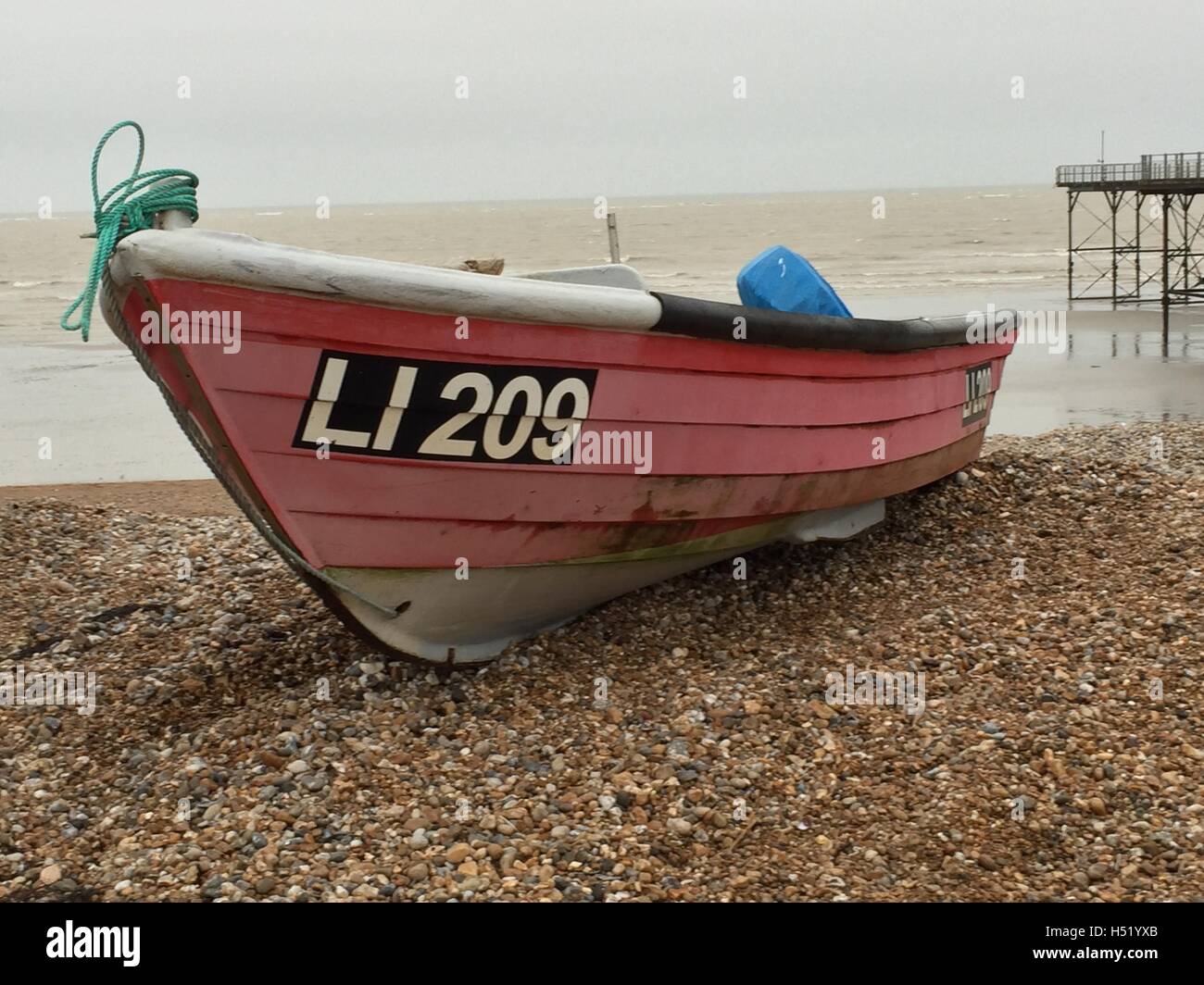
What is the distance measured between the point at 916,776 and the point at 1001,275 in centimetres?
4057

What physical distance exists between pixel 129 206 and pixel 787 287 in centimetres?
329

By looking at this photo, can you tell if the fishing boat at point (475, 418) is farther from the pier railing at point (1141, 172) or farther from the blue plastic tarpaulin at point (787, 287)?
the pier railing at point (1141, 172)

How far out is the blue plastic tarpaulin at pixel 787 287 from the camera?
6395mm

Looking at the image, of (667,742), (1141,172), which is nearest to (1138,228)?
(1141,172)

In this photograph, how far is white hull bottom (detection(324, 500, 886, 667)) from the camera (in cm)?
501

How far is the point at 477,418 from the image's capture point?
4754 millimetres

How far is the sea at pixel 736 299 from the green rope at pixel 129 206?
145 inches
